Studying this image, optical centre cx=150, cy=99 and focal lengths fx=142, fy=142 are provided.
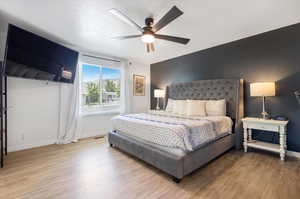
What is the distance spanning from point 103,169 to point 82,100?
8.43 ft

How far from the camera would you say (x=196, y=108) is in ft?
11.9

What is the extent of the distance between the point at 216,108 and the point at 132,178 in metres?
2.53

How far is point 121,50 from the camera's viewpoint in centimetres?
431

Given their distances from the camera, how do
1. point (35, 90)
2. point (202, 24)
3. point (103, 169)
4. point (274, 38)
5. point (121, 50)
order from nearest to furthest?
point (103, 169) → point (202, 24) → point (274, 38) → point (35, 90) → point (121, 50)

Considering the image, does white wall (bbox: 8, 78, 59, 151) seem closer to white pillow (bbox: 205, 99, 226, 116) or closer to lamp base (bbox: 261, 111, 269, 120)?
white pillow (bbox: 205, 99, 226, 116)

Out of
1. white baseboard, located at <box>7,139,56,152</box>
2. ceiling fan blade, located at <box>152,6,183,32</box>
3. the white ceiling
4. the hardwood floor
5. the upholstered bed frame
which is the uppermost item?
the white ceiling

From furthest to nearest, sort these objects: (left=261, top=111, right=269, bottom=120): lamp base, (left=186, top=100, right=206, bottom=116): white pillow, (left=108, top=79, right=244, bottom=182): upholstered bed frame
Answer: (left=186, top=100, right=206, bottom=116): white pillow, (left=261, top=111, right=269, bottom=120): lamp base, (left=108, top=79, right=244, bottom=182): upholstered bed frame

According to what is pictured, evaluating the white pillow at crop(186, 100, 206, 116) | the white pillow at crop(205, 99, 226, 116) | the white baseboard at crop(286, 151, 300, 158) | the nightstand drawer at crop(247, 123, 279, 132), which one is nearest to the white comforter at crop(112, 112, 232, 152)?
the white pillow at crop(205, 99, 226, 116)

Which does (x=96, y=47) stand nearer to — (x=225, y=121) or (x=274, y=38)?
(x=225, y=121)

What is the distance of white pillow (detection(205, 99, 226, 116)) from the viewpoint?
344 cm

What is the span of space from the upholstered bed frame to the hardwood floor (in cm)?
18

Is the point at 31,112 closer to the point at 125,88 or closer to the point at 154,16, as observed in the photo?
the point at 125,88

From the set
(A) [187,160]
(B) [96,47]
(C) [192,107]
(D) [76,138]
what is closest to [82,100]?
(D) [76,138]

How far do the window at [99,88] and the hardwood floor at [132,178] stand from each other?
1.95 m
